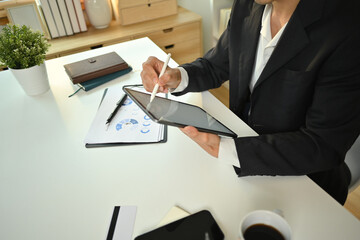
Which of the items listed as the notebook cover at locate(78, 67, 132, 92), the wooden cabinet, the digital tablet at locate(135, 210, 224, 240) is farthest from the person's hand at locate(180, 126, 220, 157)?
the wooden cabinet

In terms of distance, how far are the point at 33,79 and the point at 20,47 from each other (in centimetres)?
13

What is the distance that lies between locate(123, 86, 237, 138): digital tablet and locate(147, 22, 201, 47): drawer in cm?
129

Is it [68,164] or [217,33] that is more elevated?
[68,164]

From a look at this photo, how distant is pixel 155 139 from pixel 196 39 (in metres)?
1.62

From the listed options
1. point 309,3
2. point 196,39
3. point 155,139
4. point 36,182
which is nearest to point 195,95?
point 155,139

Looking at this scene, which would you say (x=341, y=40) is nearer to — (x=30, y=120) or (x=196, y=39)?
(x=30, y=120)

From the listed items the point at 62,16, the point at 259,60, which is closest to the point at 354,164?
the point at 259,60

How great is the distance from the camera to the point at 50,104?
1.09m

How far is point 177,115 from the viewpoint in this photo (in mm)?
790

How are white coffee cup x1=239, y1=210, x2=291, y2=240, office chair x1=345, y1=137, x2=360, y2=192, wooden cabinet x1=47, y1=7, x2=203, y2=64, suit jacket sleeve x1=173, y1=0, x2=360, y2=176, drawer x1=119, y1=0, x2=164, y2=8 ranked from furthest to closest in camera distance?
drawer x1=119, y1=0, x2=164, y2=8 → wooden cabinet x1=47, y1=7, x2=203, y2=64 → office chair x1=345, y1=137, x2=360, y2=192 → suit jacket sleeve x1=173, y1=0, x2=360, y2=176 → white coffee cup x1=239, y1=210, x2=291, y2=240

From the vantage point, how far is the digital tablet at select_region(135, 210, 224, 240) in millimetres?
593

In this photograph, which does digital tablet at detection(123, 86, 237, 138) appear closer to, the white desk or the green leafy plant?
the white desk

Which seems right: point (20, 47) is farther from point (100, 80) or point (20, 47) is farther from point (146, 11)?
point (146, 11)

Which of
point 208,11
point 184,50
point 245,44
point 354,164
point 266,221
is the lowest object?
point 184,50
